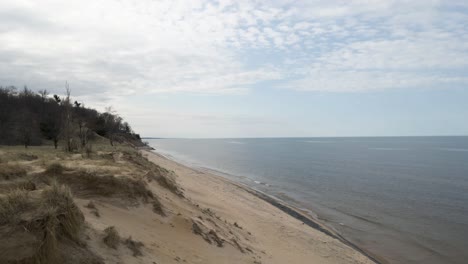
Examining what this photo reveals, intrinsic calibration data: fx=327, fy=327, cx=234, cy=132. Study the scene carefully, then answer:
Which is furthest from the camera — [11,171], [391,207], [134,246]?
[391,207]

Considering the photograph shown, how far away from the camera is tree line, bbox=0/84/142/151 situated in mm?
38750

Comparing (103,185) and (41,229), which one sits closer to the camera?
(41,229)

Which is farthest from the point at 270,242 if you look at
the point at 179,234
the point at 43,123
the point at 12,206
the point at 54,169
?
the point at 43,123

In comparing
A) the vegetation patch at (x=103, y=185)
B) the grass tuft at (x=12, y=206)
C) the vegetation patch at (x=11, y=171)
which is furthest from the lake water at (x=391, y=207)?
the vegetation patch at (x=11, y=171)

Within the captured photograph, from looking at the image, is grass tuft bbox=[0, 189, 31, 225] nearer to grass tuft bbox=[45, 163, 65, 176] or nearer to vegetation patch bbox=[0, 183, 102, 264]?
vegetation patch bbox=[0, 183, 102, 264]

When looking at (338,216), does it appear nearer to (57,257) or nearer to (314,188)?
(314,188)

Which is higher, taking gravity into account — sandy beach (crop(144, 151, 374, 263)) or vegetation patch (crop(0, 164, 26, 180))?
vegetation patch (crop(0, 164, 26, 180))

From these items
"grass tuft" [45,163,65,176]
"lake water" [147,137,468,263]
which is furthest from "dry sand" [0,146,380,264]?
"lake water" [147,137,468,263]

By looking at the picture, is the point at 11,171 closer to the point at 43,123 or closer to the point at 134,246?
the point at 134,246

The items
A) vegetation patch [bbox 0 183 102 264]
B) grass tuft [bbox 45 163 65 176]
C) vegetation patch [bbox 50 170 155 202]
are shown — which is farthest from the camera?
grass tuft [bbox 45 163 65 176]

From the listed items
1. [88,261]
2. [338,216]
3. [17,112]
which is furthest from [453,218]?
[17,112]

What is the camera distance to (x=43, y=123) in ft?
185

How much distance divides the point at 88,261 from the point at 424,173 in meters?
58.2

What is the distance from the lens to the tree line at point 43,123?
127ft
